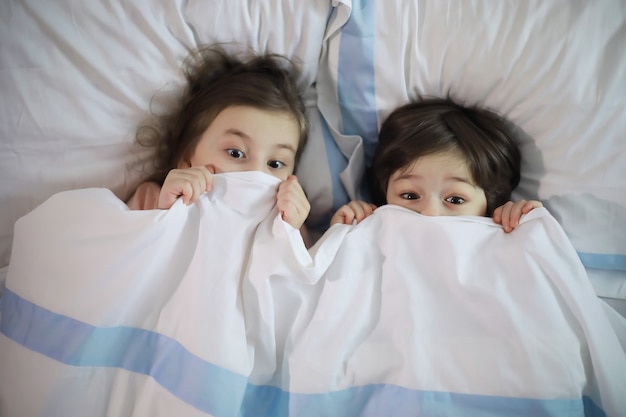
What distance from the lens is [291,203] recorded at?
2.76ft

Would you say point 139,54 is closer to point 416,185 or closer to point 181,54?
point 181,54

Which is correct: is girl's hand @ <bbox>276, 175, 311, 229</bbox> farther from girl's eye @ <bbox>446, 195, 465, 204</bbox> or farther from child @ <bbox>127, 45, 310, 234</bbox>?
girl's eye @ <bbox>446, 195, 465, 204</bbox>

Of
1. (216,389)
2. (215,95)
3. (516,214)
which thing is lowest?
(216,389)

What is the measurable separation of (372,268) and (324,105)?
0.40 metres

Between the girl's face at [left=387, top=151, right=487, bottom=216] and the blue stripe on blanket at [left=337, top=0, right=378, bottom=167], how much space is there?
15cm

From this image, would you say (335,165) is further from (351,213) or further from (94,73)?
(94,73)

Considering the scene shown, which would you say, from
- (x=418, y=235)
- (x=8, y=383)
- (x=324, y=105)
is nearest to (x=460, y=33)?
(x=324, y=105)

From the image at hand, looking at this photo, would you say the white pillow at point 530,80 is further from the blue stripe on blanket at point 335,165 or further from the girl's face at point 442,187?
the girl's face at point 442,187

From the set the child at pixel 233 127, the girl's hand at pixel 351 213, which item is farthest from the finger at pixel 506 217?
the child at pixel 233 127

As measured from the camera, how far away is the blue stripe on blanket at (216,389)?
68cm

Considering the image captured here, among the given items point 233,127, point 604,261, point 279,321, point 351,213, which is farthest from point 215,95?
point 604,261

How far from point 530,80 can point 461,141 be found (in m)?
0.17

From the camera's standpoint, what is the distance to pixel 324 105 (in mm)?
1046

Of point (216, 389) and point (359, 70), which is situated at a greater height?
point (359, 70)
